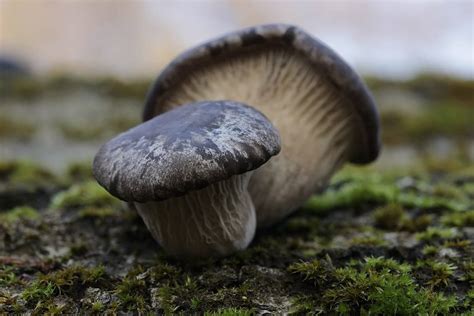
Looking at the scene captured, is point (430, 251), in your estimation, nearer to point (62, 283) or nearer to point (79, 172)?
point (62, 283)

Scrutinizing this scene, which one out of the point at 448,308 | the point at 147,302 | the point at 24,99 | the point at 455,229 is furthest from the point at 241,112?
the point at 24,99

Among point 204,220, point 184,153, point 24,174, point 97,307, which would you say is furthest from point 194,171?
point 24,174

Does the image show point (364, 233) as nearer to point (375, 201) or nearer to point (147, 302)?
point (375, 201)

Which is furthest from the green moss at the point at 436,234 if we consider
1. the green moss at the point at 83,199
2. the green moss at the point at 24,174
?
the green moss at the point at 24,174

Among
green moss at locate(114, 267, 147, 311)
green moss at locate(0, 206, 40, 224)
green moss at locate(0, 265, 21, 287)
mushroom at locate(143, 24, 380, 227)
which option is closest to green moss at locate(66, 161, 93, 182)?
green moss at locate(0, 206, 40, 224)

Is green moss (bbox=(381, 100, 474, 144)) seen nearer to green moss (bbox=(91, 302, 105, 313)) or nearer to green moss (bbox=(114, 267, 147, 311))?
green moss (bbox=(114, 267, 147, 311))

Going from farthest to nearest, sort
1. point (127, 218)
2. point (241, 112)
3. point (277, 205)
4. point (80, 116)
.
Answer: point (80, 116)
point (127, 218)
point (277, 205)
point (241, 112)

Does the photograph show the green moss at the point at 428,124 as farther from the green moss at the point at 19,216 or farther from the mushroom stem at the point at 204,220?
the green moss at the point at 19,216

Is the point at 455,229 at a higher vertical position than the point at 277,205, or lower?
lower
